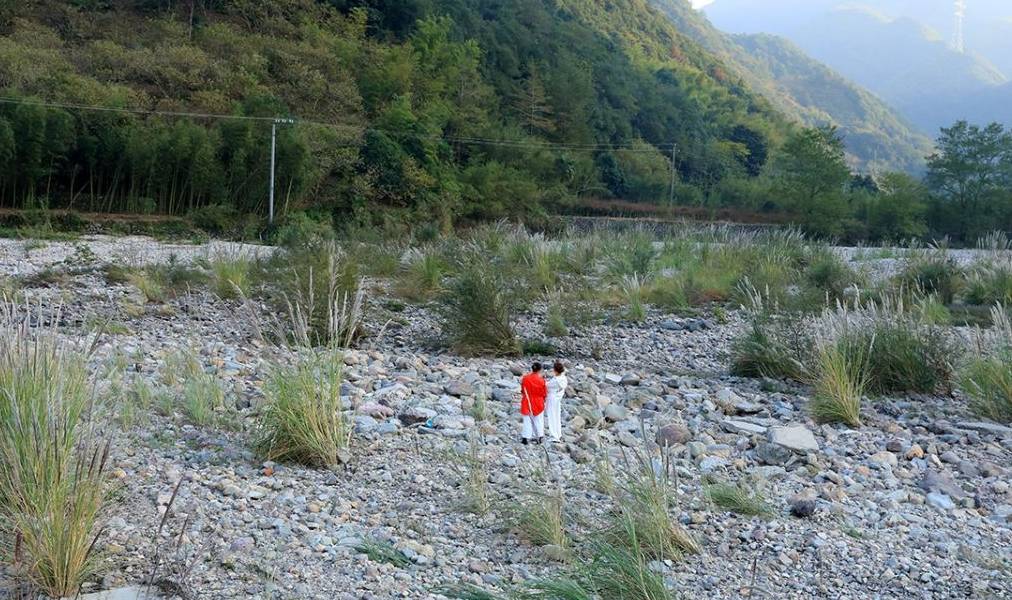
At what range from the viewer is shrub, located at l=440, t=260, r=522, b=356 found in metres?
8.79

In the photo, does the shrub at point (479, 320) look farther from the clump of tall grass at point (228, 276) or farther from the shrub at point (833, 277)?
the shrub at point (833, 277)

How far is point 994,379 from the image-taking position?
652 centimetres

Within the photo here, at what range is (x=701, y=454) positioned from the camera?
538 centimetres

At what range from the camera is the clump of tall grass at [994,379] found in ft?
21.2

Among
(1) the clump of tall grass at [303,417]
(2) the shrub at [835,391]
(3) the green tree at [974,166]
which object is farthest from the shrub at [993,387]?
(3) the green tree at [974,166]

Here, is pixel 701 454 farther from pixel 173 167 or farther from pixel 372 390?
pixel 173 167

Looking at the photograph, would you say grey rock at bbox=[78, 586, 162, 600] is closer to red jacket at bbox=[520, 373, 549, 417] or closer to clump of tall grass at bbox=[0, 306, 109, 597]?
clump of tall grass at bbox=[0, 306, 109, 597]

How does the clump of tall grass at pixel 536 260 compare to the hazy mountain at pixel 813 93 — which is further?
the hazy mountain at pixel 813 93

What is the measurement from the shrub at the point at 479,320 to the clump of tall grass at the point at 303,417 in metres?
3.80

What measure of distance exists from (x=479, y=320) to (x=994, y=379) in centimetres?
464

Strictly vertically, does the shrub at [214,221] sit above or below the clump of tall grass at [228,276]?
below

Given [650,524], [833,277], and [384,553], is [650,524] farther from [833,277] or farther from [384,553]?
[833,277]

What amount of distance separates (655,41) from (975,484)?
86.8 m

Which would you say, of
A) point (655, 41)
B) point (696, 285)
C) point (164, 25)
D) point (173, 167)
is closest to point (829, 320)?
point (696, 285)
